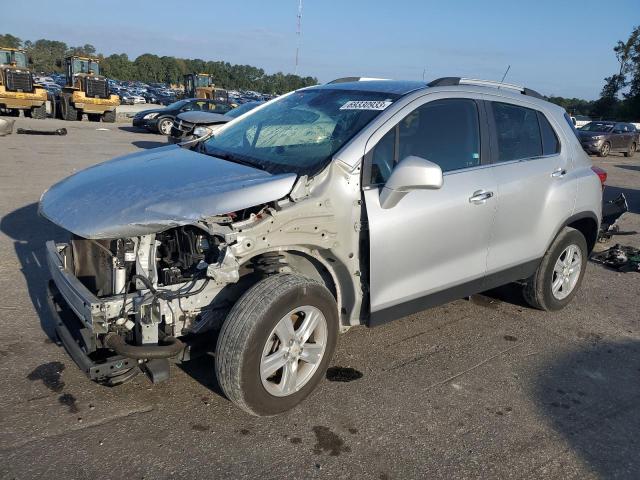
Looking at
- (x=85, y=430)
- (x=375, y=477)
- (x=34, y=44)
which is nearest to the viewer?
(x=375, y=477)

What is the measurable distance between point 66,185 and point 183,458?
193cm

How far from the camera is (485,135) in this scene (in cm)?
403

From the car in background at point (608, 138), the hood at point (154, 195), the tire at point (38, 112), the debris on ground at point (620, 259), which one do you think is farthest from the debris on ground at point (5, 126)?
the car in background at point (608, 138)

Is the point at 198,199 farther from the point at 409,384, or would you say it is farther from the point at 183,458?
the point at 409,384

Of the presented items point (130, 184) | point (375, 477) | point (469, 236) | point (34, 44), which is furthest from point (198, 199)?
point (34, 44)

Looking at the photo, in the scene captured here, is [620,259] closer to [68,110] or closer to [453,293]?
[453,293]

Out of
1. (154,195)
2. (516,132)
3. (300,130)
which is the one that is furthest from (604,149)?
(154,195)

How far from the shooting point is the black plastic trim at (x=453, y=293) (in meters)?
3.56

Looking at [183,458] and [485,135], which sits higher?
[485,135]

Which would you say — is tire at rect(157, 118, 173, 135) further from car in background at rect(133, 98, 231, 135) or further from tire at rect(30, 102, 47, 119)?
tire at rect(30, 102, 47, 119)

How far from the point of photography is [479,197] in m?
3.87

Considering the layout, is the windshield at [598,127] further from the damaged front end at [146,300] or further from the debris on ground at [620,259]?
the damaged front end at [146,300]

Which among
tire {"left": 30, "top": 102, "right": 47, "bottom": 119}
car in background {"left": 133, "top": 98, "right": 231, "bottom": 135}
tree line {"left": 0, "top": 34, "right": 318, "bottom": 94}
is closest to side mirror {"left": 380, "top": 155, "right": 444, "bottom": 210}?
car in background {"left": 133, "top": 98, "right": 231, "bottom": 135}

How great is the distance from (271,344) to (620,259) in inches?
211
